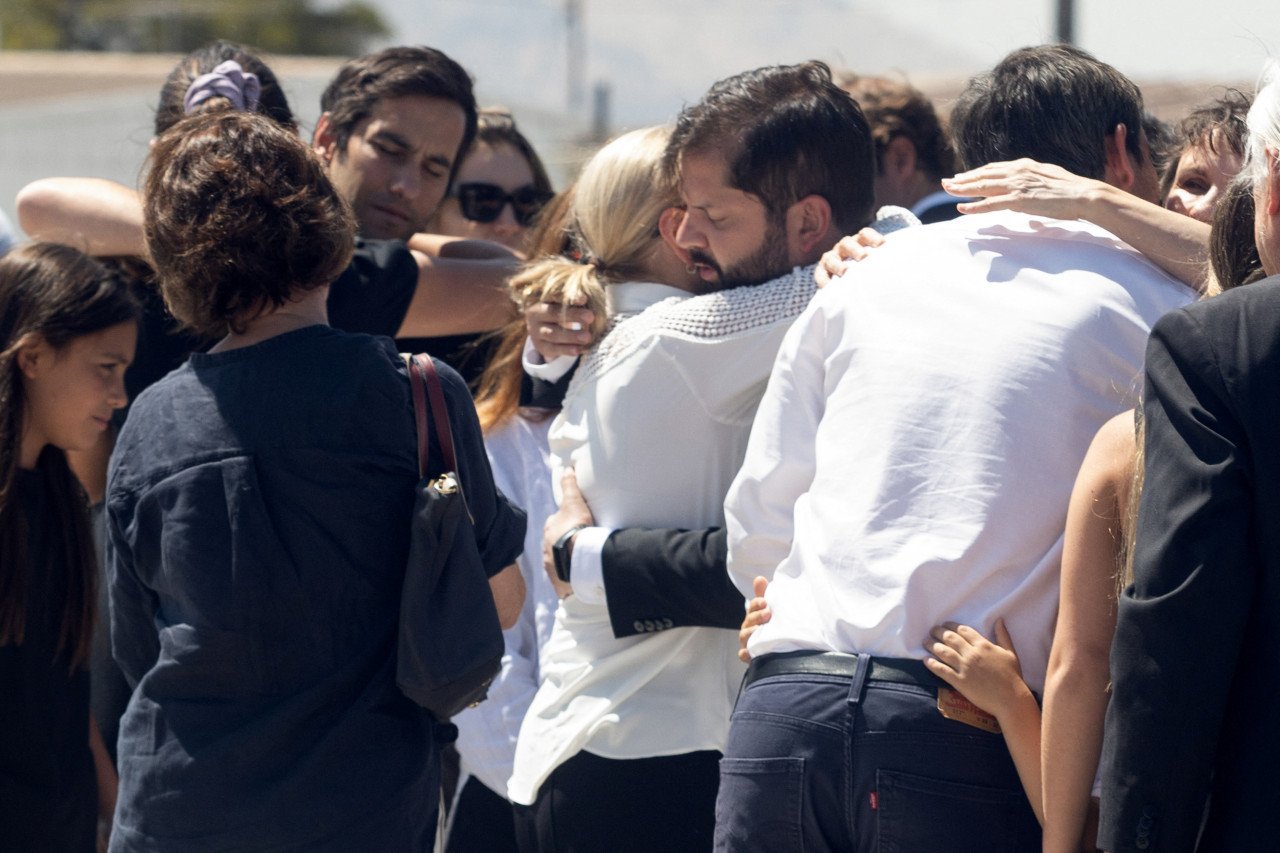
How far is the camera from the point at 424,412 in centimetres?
207

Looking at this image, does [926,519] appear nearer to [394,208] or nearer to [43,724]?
[43,724]

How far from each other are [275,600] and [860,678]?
91cm

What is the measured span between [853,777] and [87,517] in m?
1.96

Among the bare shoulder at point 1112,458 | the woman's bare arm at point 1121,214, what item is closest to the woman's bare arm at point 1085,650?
the bare shoulder at point 1112,458

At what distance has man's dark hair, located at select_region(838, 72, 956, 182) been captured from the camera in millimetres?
4367

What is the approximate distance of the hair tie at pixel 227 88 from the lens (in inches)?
118

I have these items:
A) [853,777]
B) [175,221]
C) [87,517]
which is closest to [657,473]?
[853,777]

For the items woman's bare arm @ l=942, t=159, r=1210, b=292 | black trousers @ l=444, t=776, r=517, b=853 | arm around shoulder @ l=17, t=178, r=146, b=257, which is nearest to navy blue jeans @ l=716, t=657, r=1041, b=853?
woman's bare arm @ l=942, t=159, r=1210, b=292

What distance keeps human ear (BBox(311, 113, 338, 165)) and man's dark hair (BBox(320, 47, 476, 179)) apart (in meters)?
0.01

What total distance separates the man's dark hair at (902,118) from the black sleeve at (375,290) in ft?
6.35

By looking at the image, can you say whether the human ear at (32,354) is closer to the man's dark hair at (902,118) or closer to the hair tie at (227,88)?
the hair tie at (227,88)

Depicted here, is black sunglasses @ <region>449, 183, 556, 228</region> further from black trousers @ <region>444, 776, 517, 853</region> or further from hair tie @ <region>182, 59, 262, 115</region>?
black trousers @ <region>444, 776, 517, 853</region>

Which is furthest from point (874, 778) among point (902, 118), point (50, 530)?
point (902, 118)

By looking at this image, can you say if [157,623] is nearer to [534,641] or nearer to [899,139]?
[534,641]
